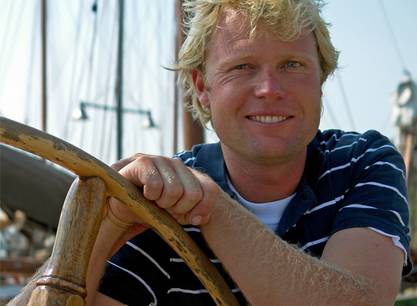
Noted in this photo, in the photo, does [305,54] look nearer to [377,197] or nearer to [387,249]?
[377,197]

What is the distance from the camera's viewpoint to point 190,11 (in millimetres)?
1884

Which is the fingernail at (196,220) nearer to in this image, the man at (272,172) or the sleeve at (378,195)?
the man at (272,172)

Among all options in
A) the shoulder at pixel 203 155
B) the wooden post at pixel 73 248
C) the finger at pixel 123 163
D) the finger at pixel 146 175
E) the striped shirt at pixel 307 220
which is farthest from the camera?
the shoulder at pixel 203 155

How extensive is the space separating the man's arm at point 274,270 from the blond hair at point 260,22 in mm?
516

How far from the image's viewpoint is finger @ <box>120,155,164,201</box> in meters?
1.15

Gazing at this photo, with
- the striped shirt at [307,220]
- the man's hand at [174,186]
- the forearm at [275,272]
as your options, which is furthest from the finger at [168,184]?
the striped shirt at [307,220]

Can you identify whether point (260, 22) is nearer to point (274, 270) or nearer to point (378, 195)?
point (378, 195)

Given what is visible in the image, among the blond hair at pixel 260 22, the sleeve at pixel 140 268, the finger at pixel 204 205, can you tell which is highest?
the blond hair at pixel 260 22

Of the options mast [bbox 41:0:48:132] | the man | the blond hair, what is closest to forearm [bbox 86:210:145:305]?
the man

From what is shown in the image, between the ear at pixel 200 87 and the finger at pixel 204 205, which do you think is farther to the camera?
the ear at pixel 200 87

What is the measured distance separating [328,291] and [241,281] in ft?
0.49

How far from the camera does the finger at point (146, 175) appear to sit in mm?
1154

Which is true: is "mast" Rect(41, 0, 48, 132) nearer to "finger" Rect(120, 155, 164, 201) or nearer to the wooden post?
"finger" Rect(120, 155, 164, 201)

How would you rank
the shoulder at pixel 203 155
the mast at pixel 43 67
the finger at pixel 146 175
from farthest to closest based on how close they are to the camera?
the mast at pixel 43 67 → the shoulder at pixel 203 155 → the finger at pixel 146 175
